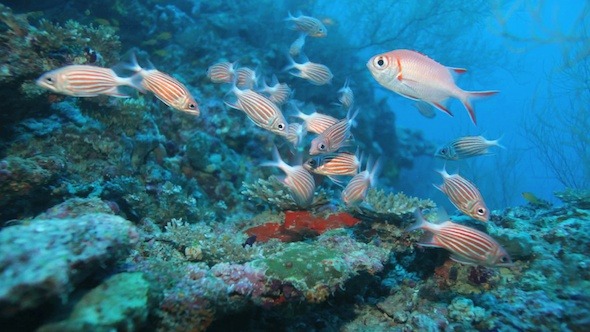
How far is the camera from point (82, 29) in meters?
6.33

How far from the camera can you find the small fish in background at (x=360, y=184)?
13.0ft

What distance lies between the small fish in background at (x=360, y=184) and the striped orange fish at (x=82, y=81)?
2.64 metres

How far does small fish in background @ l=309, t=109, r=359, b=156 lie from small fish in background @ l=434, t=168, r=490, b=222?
1369 mm

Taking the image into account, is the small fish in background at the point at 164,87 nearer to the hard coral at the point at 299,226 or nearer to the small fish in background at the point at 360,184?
the small fish in background at the point at 360,184

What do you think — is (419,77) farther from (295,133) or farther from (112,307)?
(112,307)

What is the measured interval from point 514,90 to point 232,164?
10100 centimetres

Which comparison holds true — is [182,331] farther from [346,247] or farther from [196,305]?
[346,247]

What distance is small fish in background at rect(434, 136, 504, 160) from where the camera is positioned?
17.6ft

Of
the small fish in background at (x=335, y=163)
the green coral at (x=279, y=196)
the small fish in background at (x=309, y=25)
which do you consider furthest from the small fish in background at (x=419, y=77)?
the small fish in background at (x=309, y=25)

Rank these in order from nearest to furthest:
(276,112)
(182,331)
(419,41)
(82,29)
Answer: (182,331), (276,112), (82,29), (419,41)

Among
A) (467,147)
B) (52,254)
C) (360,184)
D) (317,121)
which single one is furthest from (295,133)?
(52,254)

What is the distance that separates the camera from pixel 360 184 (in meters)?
3.97

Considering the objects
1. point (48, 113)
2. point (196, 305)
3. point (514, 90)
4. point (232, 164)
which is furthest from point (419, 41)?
point (514, 90)

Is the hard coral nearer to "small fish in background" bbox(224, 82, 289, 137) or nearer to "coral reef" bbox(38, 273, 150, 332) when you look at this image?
"small fish in background" bbox(224, 82, 289, 137)
